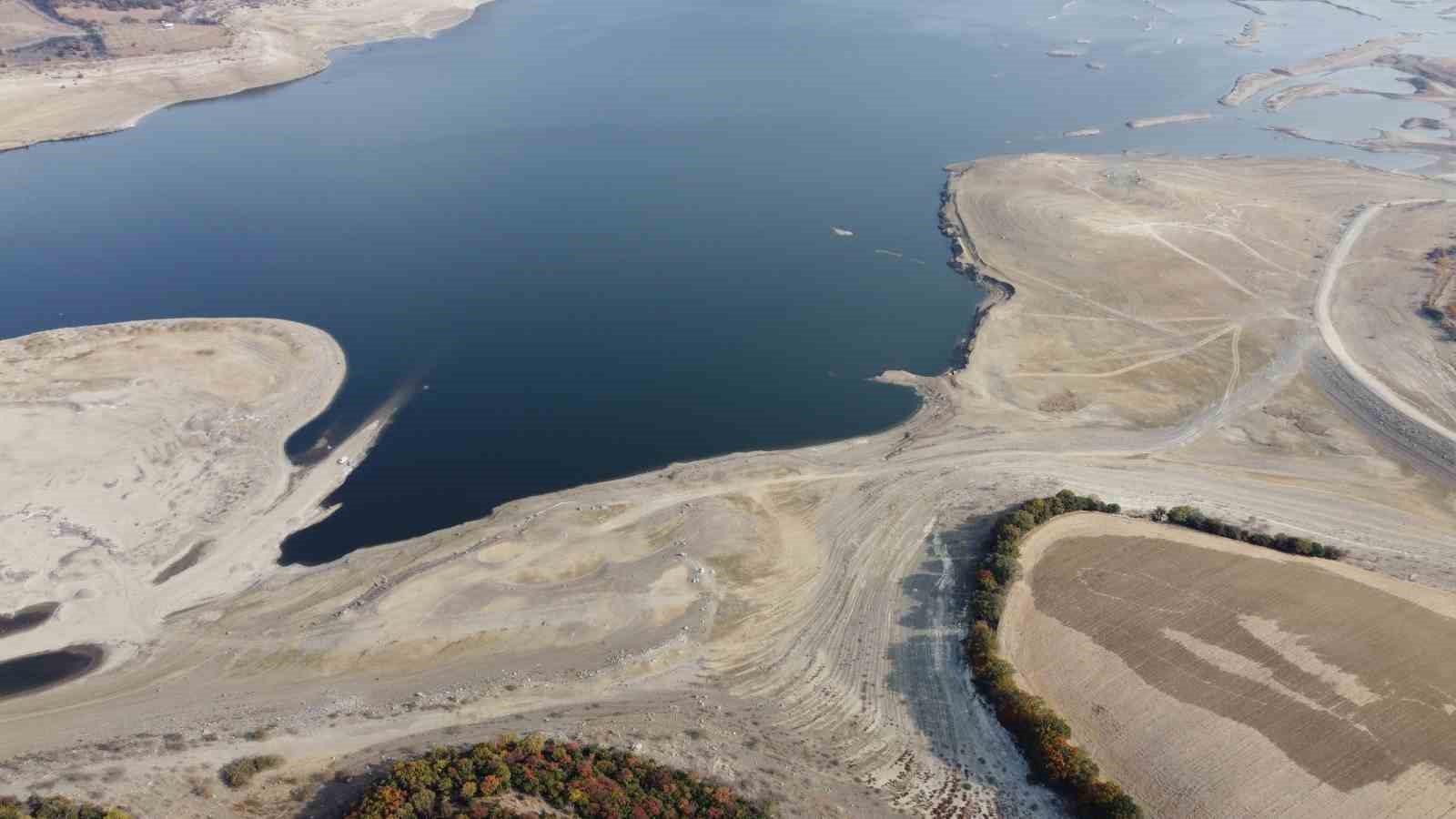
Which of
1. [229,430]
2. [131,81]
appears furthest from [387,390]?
[131,81]

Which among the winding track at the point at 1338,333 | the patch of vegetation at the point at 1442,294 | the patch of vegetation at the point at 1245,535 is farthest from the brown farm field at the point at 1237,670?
the patch of vegetation at the point at 1442,294

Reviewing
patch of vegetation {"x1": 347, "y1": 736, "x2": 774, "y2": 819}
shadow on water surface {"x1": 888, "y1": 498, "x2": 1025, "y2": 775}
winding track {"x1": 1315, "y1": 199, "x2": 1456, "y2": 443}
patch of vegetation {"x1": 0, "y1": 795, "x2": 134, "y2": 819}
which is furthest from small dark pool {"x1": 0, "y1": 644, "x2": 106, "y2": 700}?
winding track {"x1": 1315, "y1": 199, "x2": 1456, "y2": 443}

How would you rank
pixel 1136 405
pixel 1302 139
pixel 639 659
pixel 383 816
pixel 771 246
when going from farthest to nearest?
pixel 1302 139
pixel 771 246
pixel 1136 405
pixel 639 659
pixel 383 816

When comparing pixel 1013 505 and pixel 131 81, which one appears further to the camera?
pixel 131 81

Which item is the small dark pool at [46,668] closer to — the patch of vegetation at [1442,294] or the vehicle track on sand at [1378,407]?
the vehicle track on sand at [1378,407]

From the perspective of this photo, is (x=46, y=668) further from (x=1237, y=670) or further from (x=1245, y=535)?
(x=1245, y=535)

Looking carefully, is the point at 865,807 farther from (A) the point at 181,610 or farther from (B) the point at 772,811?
(A) the point at 181,610

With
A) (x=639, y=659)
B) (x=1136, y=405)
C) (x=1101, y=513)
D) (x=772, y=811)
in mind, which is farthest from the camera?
(x=1136, y=405)
